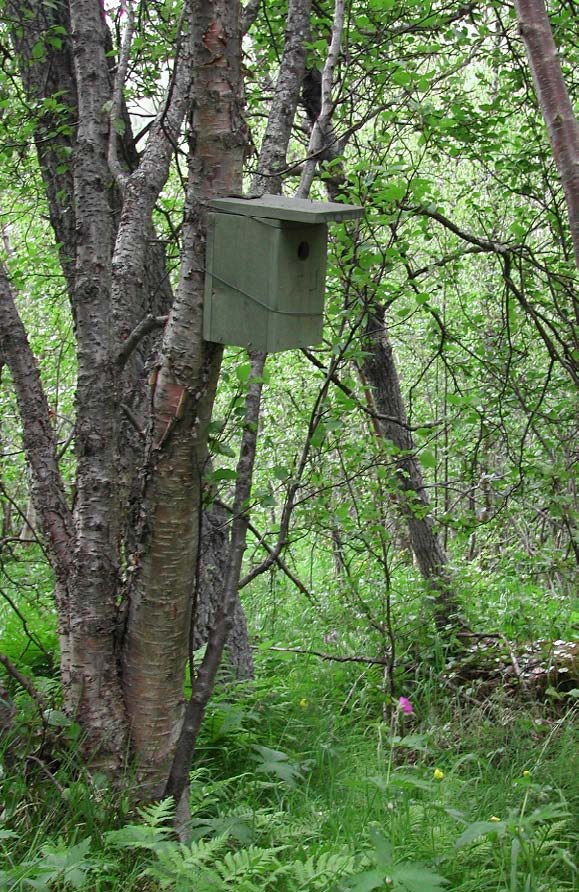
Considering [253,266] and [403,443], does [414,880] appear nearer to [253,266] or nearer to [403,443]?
[253,266]

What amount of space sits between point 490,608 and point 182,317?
380 cm

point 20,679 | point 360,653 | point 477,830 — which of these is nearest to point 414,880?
point 477,830

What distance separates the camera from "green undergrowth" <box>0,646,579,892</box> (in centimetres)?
222

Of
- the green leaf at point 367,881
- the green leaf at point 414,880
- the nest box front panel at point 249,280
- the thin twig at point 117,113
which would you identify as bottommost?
the green leaf at point 414,880

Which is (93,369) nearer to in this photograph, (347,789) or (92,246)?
(92,246)

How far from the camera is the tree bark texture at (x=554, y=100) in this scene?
8.54 feet

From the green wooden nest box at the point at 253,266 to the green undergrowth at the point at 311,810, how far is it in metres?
1.32

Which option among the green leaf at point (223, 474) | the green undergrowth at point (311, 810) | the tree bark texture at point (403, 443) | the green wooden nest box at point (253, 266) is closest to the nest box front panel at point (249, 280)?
the green wooden nest box at point (253, 266)

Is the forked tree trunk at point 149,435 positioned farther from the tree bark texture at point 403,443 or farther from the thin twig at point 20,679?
the tree bark texture at point 403,443

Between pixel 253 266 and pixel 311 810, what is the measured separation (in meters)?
1.83

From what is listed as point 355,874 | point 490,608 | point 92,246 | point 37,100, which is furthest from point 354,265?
point 490,608

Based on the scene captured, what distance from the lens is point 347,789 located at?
3301 millimetres

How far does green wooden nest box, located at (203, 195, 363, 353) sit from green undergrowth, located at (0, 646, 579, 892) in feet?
4.34

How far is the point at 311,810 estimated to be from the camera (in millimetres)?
2975
